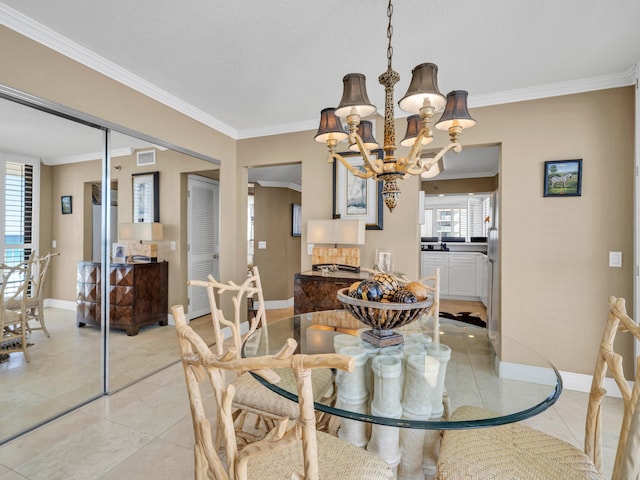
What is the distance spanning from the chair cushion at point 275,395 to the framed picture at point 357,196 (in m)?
2.10

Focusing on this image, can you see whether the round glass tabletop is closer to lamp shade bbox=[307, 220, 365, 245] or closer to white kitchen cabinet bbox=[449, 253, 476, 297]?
lamp shade bbox=[307, 220, 365, 245]

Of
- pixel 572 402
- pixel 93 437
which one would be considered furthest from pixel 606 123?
pixel 93 437

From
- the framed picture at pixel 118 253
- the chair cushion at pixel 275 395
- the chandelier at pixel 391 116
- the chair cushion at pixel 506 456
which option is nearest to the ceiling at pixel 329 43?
the chandelier at pixel 391 116

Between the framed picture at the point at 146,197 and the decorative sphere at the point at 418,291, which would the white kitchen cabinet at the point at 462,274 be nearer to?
the decorative sphere at the point at 418,291

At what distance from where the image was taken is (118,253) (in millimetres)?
2729

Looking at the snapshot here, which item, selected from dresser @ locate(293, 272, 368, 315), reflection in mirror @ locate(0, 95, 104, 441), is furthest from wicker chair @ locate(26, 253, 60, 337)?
dresser @ locate(293, 272, 368, 315)

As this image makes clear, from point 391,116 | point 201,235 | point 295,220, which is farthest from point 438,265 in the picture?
point 391,116

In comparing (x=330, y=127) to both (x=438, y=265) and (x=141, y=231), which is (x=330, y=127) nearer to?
(x=141, y=231)

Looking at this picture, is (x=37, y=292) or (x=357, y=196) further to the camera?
(x=357, y=196)

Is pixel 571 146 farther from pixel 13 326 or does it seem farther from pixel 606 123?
pixel 13 326

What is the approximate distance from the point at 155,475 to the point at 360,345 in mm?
1315

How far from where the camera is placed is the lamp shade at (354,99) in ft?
5.33

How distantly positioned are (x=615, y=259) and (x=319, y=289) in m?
2.60

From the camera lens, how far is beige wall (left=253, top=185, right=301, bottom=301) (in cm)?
570
